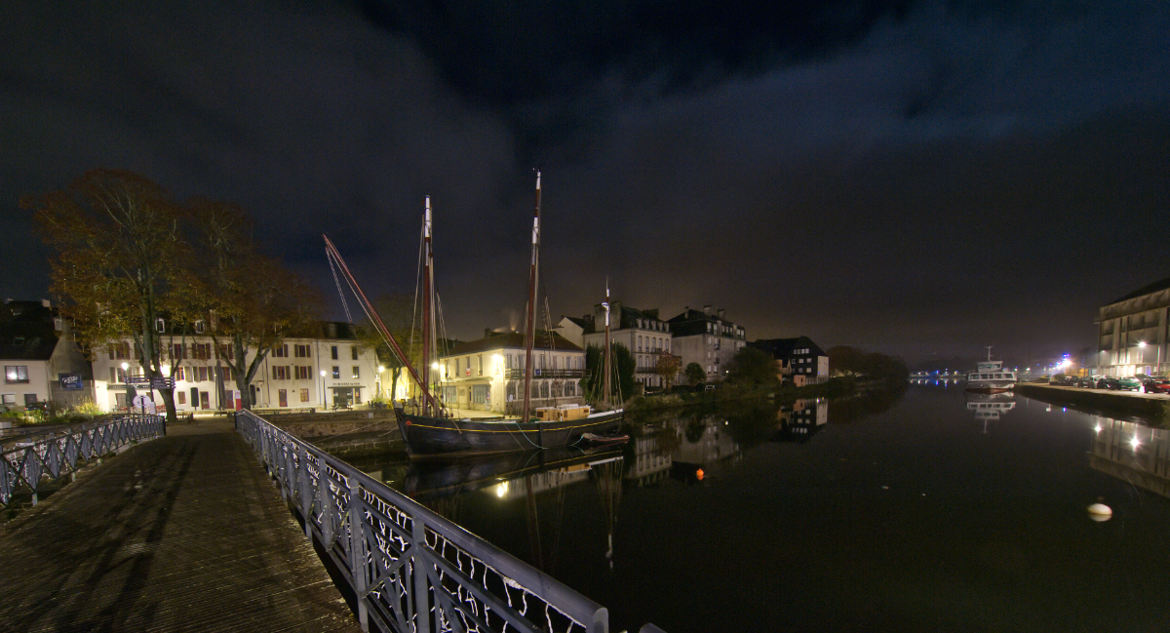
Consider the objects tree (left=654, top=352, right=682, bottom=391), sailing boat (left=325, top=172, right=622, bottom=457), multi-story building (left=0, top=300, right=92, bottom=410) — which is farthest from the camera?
tree (left=654, top=352, right=682, bottom=391)

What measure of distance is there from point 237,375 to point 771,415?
139 ft

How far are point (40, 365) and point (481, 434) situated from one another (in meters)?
32.7

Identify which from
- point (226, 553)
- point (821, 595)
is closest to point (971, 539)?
point (821, 595)

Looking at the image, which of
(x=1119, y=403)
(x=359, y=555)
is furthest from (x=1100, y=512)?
(x=1119, y=403)

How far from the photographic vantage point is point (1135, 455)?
70.9 ft

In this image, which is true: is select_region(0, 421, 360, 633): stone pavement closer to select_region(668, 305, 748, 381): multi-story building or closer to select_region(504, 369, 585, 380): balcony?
select_region(504, 369, 585, 380): balcony

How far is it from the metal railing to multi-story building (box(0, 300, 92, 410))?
2203 centimetres

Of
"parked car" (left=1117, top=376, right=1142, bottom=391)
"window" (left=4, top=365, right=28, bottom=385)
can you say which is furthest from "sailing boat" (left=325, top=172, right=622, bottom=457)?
"parked car" (left=1117, top=376, right=1142, bottom=391)

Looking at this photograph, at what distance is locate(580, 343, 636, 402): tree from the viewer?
125ft

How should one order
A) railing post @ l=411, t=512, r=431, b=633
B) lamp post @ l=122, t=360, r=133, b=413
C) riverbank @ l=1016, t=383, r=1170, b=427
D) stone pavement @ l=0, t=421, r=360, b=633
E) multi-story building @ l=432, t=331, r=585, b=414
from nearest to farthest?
1. railing post @ l=411, t=512, r=431, b=633
2. stone pavement @ l=0, t=421, r=360, b=633
3. lamp post @ l=122, t=360, r=133, b=413
4. riverbank @ l=1016, t=383, r=1170, b=427
5. multi-story building @ l=432, t=331, r=585, b=414

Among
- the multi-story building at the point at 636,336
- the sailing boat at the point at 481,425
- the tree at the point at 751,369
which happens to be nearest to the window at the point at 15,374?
the sailing boat at the point at 481,425

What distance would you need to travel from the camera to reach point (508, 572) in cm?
186

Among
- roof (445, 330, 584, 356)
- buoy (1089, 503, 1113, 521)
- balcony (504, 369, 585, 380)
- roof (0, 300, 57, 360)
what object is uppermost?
roof (0, 300, 57, 360)

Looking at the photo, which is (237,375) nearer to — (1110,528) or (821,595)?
(821,595)
